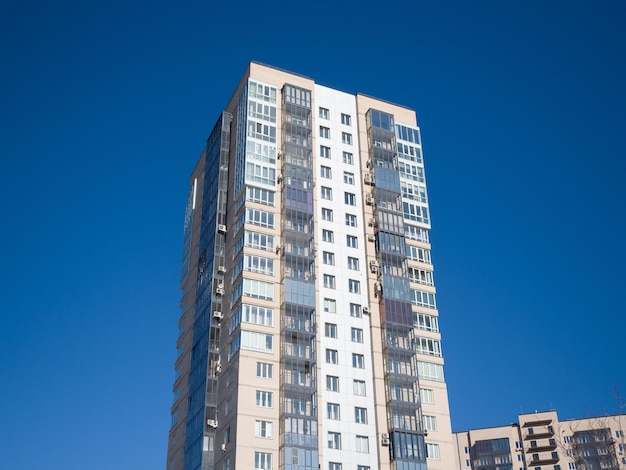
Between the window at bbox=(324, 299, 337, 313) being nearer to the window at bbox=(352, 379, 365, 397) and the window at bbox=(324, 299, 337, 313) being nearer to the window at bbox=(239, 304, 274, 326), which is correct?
the window at bbox=(239, 304, 274, 326)

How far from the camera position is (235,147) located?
283ft

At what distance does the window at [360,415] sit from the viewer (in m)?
73.6

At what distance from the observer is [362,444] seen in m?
72.5

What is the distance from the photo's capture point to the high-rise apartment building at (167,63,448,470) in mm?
71562

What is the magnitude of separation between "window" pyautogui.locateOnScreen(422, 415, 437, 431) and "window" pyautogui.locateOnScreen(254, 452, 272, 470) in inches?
677

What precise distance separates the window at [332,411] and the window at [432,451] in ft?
32.7

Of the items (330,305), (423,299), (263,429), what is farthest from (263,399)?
(423,299)

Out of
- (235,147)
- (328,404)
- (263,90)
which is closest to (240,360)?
(328,404)

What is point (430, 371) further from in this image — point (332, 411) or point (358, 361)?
point (332, 411)

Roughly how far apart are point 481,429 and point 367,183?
7381cm

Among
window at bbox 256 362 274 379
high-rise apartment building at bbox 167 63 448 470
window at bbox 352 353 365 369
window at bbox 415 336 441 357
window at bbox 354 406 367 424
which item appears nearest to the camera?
high-rise apartment building at bbox 167 63 448 470

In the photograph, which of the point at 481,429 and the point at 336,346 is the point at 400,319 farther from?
the point at 481,429

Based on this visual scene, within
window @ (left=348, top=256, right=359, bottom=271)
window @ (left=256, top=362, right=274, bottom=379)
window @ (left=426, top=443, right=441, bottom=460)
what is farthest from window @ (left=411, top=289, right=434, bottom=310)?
window @ (left=256, top=362, right=274, bottom=379)

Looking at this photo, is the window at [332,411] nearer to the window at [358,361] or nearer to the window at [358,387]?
the window at [358,387]
